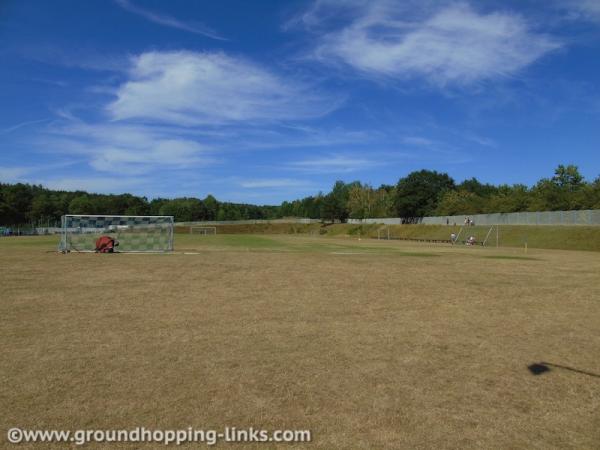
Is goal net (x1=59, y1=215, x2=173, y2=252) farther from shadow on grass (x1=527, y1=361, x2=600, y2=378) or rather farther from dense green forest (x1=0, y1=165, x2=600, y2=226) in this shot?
dense green forest (x1=0, y1=165, x2=600, y2=226)

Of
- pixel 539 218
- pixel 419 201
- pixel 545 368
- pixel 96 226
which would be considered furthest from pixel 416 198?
pixel 545 368

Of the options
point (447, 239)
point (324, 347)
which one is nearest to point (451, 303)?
point (324, 347)

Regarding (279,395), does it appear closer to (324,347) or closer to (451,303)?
(324,347)

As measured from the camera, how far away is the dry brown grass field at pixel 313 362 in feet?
18.3

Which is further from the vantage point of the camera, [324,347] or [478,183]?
[478,183]

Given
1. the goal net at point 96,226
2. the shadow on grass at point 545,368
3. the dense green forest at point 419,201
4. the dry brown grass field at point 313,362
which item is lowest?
the shadow on grass at point 545,368

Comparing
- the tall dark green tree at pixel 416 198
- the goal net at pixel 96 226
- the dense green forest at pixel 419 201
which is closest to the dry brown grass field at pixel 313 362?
the goal net at pixel 96 226

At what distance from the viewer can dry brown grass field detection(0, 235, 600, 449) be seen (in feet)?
18.3

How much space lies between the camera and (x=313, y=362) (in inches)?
311

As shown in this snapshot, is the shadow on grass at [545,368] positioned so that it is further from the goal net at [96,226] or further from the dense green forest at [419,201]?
the dense green forest at [419,201]

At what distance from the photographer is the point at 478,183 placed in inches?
6629

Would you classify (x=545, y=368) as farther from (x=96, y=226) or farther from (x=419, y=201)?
(x=419, y=201)

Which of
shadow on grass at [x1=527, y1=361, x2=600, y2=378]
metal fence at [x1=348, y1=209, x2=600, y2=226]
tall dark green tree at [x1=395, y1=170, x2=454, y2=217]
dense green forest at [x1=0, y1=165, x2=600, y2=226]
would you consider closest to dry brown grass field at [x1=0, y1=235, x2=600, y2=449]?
shadow on grass at [x1=527, y1=361, x2=600, y2=378]

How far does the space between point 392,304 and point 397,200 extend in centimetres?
11954
